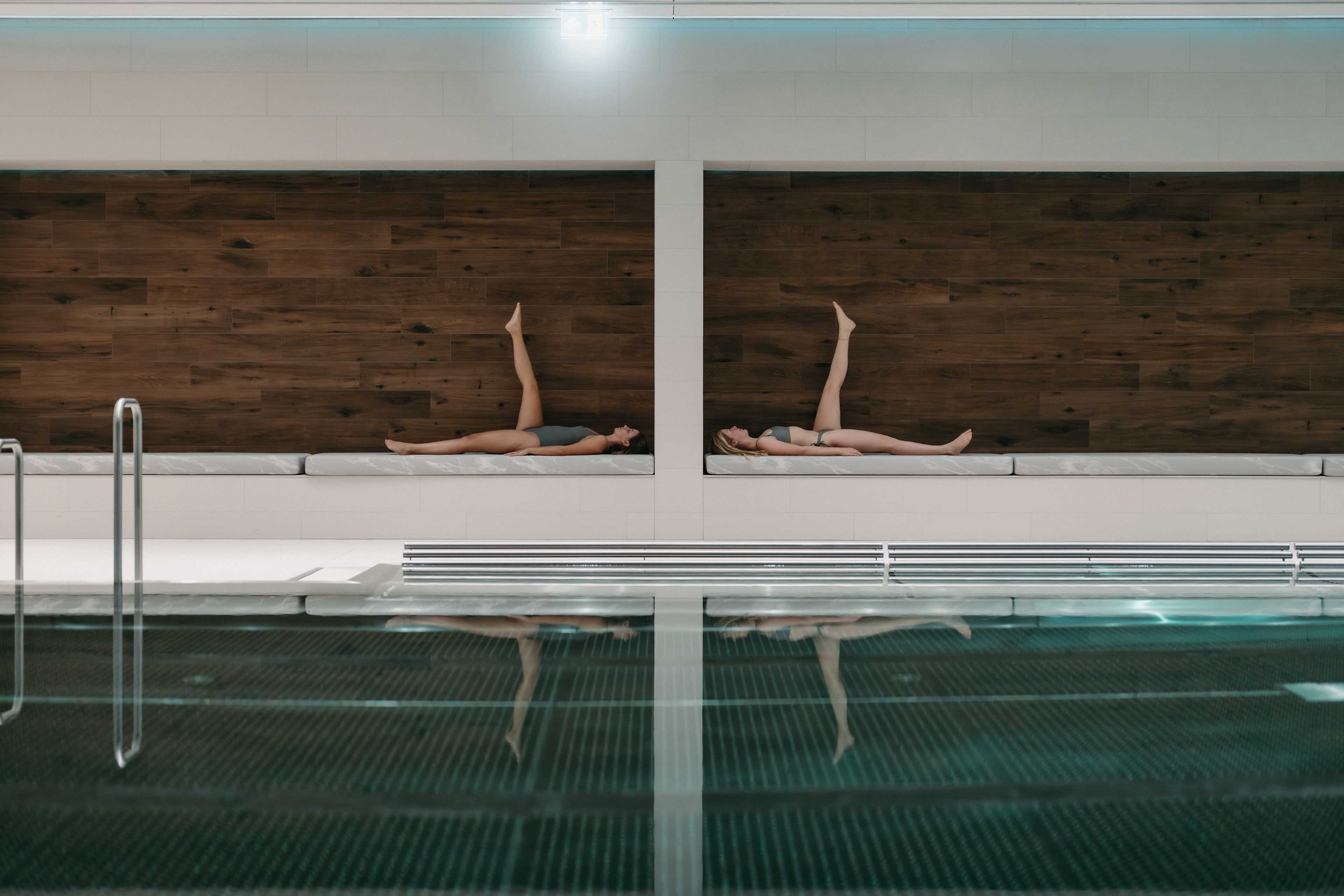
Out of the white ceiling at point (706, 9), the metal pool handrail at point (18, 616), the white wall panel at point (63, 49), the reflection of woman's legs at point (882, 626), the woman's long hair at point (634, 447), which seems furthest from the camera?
the woman's long hair at point (634, 447)

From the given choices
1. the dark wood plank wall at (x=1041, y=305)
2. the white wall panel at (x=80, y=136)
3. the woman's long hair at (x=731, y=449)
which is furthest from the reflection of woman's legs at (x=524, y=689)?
the white wall panel at (x=80, y=136)

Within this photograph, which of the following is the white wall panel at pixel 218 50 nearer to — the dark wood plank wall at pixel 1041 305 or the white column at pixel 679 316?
the white column at pixel 679 316

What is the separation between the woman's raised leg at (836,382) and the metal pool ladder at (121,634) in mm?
4052

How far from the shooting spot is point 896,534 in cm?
558

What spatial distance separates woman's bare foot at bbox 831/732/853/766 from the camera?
1352 millimetres

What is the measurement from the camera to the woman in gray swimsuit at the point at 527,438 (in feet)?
19.2

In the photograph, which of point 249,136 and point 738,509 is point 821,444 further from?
point 249,136

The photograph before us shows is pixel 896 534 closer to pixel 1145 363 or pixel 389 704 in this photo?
pixel 1145 363

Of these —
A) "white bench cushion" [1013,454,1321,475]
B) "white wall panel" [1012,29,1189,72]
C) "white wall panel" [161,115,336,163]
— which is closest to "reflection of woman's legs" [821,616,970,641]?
"white bench cushion" [1013,454,1321,475]

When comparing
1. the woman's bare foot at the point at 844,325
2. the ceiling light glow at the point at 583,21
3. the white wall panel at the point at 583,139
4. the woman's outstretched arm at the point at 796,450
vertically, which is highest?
the ceiling light glow at the point at 583,21

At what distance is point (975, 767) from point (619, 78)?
5.29 meters

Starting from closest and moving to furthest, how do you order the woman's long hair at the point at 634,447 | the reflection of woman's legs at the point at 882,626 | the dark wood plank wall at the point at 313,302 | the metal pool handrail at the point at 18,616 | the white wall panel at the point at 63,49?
the metal pool handrail at the point at 18,616
the reflection of woman's legs at the point at 882,626
the white wall panel at the point at 63,49
the woman's long hair at the point at 634,447
the dark wood plank wall at the point at 313,302

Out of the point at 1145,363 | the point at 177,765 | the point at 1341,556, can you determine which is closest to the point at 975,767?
the point at 177,765

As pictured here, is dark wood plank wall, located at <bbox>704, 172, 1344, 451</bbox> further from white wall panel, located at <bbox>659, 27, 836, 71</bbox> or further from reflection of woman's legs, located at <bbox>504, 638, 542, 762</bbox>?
reflection of woman's legs, located at <bbox>504, 638, 542, 762</bbox>
